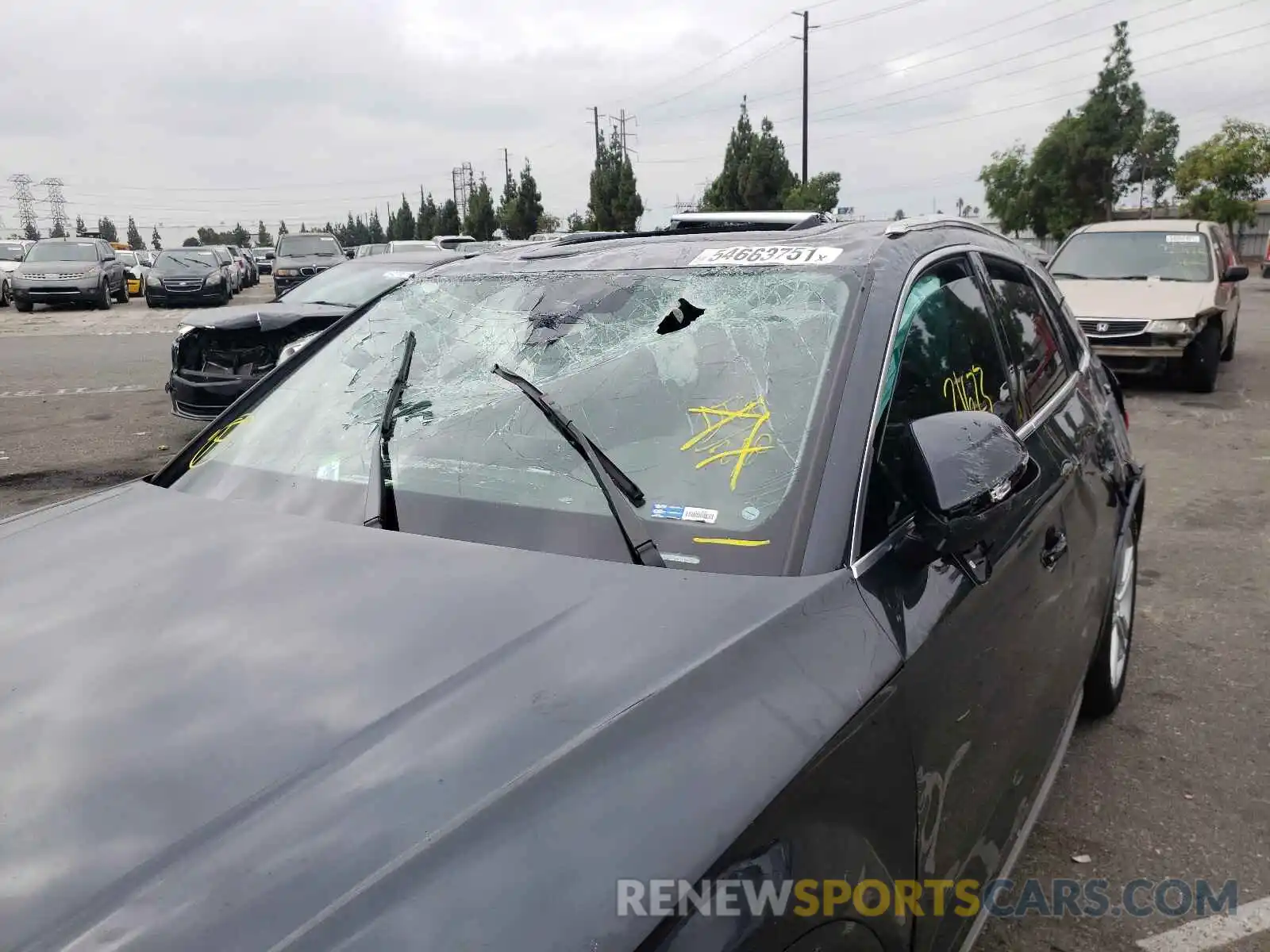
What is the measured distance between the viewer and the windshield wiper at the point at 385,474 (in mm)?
2123

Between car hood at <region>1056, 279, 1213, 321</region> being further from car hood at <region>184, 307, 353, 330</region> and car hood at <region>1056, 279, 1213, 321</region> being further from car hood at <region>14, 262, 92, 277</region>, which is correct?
car hood at <region>14, 262, 92, 277</region>

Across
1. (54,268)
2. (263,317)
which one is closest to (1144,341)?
(263,317)

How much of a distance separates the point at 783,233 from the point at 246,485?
1477mm

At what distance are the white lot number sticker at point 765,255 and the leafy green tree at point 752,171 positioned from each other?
36.9 m

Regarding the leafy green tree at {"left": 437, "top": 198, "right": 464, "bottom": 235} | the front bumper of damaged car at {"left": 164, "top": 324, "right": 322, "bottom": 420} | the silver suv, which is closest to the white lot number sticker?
the front bumper of damaged car at {"left": 164, "top": 324, "right": 322, "bottom": 420}

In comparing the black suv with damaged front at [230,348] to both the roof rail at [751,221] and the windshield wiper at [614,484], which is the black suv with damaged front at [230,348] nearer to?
the roof rail at [751,221]

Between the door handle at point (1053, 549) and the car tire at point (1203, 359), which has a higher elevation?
the door handle at point (1053, 549)

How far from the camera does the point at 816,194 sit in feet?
124

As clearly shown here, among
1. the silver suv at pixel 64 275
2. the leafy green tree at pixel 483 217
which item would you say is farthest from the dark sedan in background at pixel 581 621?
the leafy green tree at pixel 483 217

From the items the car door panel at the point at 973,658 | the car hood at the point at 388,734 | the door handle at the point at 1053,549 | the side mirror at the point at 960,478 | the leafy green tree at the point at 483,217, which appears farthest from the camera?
the leafy green tree at the point at 483,217

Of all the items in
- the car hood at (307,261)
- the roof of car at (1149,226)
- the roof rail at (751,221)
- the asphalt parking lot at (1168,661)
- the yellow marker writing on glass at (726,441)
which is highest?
the roof rail at (751,221)

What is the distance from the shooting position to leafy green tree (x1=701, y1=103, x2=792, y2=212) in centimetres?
3878

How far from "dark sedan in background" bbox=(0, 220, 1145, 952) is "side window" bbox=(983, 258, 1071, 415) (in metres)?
0.02

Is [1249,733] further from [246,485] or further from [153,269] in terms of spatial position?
[153,269]
